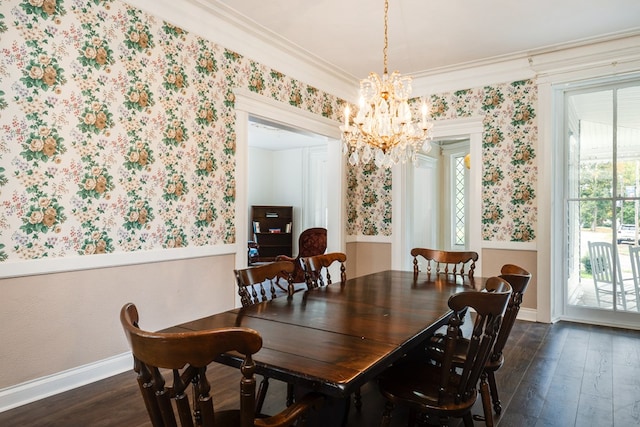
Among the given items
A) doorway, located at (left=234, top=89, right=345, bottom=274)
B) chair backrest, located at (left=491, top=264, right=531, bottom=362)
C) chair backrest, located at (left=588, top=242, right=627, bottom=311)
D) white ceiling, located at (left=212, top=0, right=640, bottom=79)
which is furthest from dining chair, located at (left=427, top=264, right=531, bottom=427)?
chair backrest, located at (left=588, top=242, right=627, bottom=311)

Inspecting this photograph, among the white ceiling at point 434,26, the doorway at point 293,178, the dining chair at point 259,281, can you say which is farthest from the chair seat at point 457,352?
the doorway at point 293,178

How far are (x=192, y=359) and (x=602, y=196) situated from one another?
175 inches

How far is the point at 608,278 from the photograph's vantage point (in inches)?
157

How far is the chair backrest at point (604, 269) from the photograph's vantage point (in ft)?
12.9

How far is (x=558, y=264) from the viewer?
4191mm

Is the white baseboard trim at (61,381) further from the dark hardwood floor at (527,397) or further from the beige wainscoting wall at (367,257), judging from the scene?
the beige wainscoting wall at (367,257)

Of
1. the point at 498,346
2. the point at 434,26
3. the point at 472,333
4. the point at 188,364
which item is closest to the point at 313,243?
the point at 434,26

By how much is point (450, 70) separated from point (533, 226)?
1.96 metres

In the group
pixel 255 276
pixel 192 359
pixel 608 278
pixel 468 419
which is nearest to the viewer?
pixel 192 359

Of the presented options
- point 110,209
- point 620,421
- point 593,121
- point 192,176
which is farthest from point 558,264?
point 110,209

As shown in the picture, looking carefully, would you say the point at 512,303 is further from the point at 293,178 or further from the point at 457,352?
the point at 293,178

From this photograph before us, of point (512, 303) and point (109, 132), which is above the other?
point (109, 132)

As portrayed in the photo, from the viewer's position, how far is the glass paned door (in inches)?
152

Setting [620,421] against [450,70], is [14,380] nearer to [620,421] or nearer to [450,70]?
[620,421]
